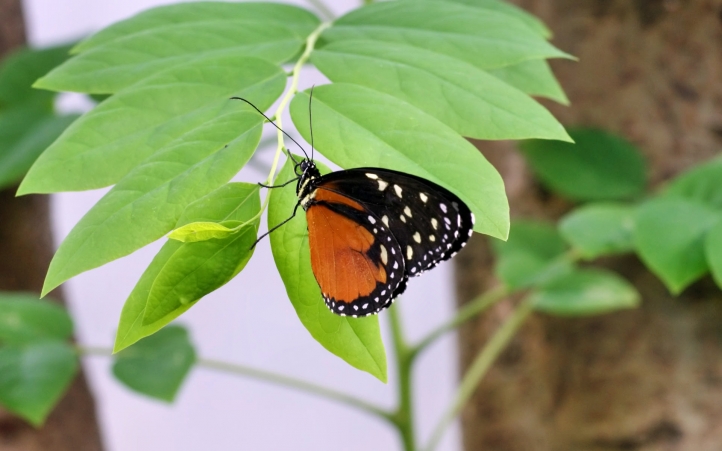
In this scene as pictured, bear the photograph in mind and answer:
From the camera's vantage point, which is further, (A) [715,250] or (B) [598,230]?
(B) [598,230]

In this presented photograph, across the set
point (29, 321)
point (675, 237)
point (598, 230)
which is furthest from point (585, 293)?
point (29, 321)

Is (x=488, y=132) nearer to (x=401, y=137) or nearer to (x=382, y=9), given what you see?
(x=401, y=137)

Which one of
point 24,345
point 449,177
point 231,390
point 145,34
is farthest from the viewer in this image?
point 231,390

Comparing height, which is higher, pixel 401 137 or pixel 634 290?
pixel 401 137

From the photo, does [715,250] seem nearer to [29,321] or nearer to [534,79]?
[534,79]

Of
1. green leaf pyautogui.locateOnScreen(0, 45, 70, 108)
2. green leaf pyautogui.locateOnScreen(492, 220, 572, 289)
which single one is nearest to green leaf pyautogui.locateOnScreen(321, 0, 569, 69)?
green leaf pyautogui.locateOnScreen(492, 220, 572, 289)

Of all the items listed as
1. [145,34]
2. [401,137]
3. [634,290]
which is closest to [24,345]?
[145,34]

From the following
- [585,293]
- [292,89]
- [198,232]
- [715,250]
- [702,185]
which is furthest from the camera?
[585,293]
